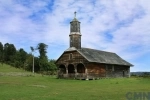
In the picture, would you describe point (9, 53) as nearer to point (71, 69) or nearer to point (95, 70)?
point (71, 69)

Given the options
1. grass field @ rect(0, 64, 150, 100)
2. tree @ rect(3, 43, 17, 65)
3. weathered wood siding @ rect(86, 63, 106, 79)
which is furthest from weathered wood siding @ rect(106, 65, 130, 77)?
tree @ rect(3, 43, 17, 65)

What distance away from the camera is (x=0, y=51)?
12975 centimetres

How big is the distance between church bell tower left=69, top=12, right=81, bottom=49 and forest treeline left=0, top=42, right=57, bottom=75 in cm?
2909

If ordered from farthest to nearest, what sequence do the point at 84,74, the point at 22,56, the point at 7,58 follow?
the point at 7,58, the point at 22,56, the point at 84,74

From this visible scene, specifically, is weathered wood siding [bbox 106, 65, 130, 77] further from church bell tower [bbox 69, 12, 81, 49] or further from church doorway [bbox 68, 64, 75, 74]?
church bell tower [bbox 69, 12, 81, 49]

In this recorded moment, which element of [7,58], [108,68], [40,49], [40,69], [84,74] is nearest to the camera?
[84,74]

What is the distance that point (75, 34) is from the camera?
174 feet

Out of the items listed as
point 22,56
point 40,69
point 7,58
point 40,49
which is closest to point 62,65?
point 40,69

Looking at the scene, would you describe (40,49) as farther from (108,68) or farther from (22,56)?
(108,68)

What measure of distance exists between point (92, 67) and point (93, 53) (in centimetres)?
443

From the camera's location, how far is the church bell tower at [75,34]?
173ft

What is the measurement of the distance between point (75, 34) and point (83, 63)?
7.66m

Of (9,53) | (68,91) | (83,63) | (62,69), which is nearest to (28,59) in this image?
(9,53)

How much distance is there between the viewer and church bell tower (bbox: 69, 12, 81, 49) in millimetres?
52719
